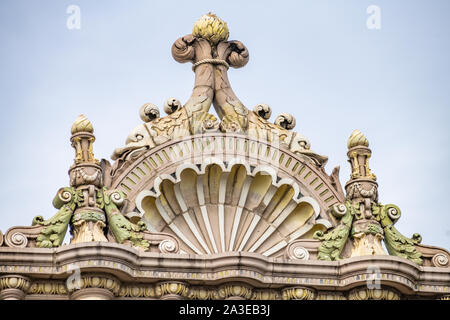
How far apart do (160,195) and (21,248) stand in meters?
2.36

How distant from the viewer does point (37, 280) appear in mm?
22969

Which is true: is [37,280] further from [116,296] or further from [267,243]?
[267,243]

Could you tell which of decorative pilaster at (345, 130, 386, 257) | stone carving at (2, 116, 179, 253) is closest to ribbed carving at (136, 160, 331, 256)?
decorative pilaster at (345, 130, 386, 257)

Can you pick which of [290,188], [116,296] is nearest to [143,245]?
[116,296]

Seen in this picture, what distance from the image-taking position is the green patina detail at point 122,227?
918 inches

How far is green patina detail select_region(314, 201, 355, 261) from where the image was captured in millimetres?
23766

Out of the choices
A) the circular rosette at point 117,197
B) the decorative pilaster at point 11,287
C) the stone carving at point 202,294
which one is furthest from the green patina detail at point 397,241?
the decorative pilaster at point 11,287

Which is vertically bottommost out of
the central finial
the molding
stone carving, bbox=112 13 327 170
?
the molding

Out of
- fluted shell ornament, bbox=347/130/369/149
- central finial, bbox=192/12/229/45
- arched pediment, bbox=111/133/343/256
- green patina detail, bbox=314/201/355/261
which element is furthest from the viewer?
central finial, bbox=192/12/229/45

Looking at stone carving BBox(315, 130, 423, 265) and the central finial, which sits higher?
the central finial

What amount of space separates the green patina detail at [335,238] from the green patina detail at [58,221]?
11.2 ft

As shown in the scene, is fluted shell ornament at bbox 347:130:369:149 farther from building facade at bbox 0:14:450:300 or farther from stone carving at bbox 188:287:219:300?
stone carving at bbox 188:287:219:300
